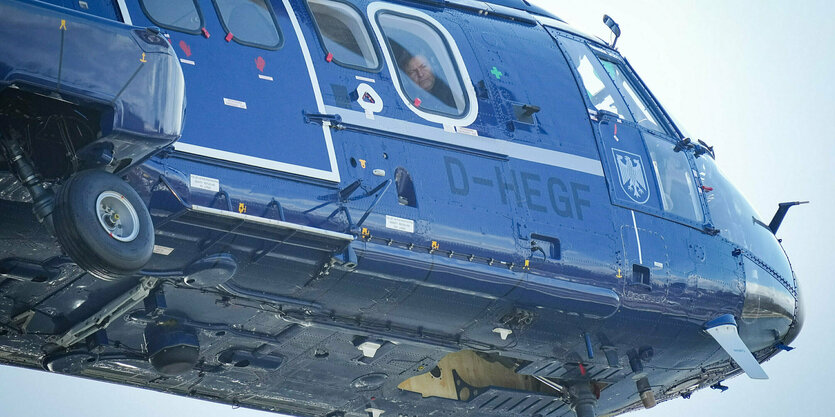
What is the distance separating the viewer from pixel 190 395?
1644 cm

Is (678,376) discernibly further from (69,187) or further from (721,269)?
(69,187)

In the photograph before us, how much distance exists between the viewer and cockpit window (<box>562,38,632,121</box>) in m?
18.1

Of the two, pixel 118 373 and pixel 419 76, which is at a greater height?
pixel 419 76

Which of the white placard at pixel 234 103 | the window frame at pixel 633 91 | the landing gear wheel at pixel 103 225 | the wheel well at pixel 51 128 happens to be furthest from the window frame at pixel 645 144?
the wheel well at pixel 51 128

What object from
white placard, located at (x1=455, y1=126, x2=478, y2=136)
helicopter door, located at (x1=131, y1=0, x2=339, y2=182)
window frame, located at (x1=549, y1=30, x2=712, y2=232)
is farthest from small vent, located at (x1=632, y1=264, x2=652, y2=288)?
helicopter door, located at (x1=131, y1=0, x2=339, y2=182)

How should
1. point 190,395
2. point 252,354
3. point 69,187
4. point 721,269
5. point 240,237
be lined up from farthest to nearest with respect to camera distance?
point 721,269 < point 190,395 < point 252,354 < point 240,237 < point 69,187

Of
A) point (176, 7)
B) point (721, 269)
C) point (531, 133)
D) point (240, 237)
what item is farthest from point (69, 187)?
point (721, 269)

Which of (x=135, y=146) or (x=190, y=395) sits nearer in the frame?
(x=135, y=146)

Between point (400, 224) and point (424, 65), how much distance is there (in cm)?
258

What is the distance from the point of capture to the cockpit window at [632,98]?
Result: 18.5 meters

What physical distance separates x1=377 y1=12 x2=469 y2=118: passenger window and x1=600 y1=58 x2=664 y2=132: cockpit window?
308 centimetres

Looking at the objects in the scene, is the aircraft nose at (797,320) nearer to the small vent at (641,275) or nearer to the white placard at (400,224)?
the small vent at (641,275)

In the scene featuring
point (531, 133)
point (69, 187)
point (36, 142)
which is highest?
point (531, 133)

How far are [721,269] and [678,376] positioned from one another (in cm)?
178
